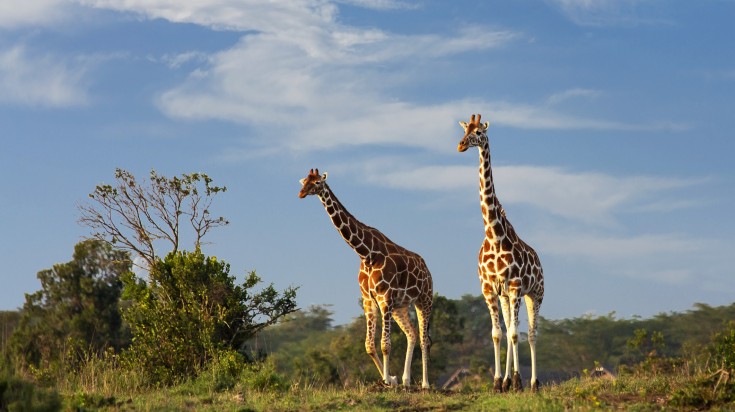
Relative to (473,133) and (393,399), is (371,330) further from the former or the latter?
(473,133)

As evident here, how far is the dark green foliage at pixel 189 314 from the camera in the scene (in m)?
24.9

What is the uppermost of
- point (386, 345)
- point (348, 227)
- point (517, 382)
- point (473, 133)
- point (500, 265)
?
point (473, 133)

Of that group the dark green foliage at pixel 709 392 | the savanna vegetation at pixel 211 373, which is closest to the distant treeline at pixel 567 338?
the savanna vegetation at pixel 211 373

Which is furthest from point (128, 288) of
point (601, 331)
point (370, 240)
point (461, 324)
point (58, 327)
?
point (601, 331)

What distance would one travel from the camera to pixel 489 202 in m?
20.9

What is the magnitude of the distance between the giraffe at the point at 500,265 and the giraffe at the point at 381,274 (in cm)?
203

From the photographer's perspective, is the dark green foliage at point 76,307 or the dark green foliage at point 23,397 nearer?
the dark green foliage at point 23,397

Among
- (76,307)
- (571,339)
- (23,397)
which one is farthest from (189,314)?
(571,339)

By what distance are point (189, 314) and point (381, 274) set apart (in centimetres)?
632

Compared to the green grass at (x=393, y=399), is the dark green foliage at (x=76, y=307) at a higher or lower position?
higher

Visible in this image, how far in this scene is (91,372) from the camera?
77.3 feet

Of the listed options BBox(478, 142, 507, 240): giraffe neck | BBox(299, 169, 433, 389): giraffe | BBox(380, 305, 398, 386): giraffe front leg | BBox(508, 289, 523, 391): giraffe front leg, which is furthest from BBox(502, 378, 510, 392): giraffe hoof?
BBox(478, 142, 507, 240): giraffe neck

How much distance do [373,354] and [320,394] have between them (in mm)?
2472

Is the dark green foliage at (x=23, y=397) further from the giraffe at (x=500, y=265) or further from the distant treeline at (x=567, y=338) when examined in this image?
the distant treeline at (x=567, y=338)
